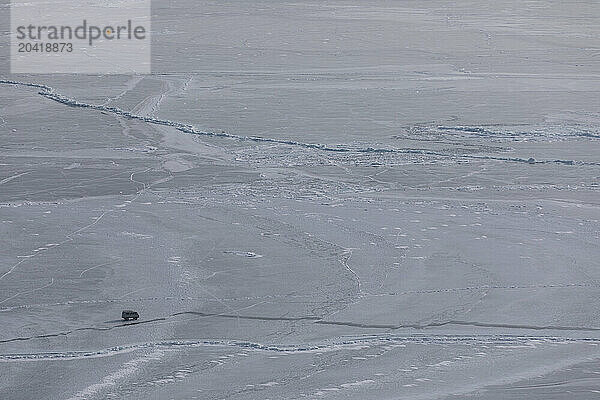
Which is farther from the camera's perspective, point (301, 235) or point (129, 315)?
point (301, 235)

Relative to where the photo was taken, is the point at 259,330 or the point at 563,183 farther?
the point at 563,183

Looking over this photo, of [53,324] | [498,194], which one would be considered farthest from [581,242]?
[53,324]

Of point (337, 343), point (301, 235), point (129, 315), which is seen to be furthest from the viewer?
point (301, 235)

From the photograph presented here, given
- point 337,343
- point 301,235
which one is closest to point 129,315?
point 337,343

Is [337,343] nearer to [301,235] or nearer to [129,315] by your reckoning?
[129,315]

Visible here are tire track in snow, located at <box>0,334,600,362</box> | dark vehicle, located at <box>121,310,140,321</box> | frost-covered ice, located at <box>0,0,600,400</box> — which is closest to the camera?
frost-covered ice, located at <box>0,0,600,400</box>

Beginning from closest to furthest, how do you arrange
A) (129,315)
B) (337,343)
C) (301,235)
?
1. (337,343)
2. (129,315)
3. (301,235)

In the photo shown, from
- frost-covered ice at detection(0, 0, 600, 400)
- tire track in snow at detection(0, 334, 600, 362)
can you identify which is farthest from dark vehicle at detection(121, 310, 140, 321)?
tire track in snow at detection(0, 334, 600, 362)

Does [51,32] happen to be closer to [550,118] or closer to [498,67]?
[498,67]

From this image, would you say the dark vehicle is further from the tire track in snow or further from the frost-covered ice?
the tire track in snow
